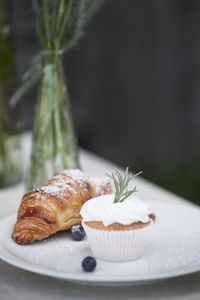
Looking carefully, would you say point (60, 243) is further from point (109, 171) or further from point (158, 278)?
point (109, 171)

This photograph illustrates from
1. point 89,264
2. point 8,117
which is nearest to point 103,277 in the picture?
point 89,264

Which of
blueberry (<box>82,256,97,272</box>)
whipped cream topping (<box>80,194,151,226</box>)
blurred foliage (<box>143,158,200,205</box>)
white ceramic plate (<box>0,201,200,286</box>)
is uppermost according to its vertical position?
whipped cream topping (<box>80,194,151,226</box>)

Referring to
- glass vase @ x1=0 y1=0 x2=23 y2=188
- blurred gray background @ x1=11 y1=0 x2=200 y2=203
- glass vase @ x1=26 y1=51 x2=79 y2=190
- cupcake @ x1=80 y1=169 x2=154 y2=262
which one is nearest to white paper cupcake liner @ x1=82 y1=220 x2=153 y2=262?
cupcake @ x1=80 y1=169 x2=154 y2=262

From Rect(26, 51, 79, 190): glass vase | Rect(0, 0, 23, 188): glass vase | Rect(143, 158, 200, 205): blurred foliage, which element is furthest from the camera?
Rect(143, 158, 200, 205): blurred foliage

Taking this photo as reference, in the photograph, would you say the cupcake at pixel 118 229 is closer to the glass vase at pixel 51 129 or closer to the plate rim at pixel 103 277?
the plate rim at pixel 103 277

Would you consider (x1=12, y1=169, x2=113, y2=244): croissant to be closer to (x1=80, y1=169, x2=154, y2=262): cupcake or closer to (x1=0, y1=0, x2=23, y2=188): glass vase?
(x1=80, y1=169, x2=154, y2=262): cupcake

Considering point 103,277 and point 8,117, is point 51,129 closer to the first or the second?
point 8,117
